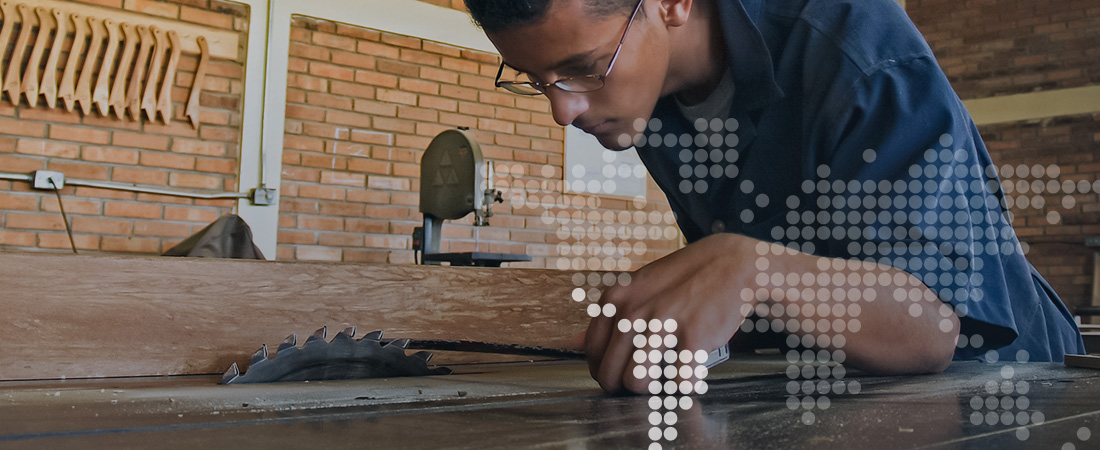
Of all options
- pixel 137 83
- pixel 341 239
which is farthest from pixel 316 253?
pixel 137 83

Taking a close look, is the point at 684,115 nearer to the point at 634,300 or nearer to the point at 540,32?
the point at 540,32

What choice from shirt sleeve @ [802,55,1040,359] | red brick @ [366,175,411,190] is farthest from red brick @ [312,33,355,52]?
shirt sleeve @ [802,55,1040,359]

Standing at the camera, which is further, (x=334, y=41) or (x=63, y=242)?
(x=334, y=41)

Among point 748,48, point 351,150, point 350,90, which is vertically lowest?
point 748,48

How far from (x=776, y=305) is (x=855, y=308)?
74mm

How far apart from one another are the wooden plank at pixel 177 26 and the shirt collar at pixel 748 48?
3.56 meters

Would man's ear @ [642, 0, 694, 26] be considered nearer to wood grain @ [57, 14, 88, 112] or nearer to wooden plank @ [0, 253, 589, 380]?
wooden plank @ [0, 253, 589, 380]

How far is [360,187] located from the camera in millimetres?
4230

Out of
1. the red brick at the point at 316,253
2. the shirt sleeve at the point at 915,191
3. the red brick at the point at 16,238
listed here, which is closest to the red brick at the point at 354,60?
the red brick at the point at 316,253

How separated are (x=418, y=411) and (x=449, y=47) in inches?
166

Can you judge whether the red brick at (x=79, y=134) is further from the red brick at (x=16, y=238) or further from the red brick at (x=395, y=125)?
the red brick at (x=395, y=125)

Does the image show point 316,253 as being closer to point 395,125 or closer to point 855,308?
point 395,125

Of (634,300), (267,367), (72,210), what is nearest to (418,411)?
(634,300)

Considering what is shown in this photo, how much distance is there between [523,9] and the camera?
2.70 feet
